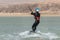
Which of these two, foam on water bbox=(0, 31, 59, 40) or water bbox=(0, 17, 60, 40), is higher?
foam on water bbox=(0, 31, 59, 40)

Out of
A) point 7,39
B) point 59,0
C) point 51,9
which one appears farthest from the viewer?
point 59,0

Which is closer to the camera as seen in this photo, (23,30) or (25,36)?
(25,36)

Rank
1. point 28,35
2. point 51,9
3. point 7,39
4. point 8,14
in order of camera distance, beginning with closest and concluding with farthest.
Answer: point 7,39
point 28,35
point 8,14
point 51,9

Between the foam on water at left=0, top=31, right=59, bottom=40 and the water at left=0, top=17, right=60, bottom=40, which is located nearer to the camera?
the foam on water at left=0, top=31, right=59, bottom=40

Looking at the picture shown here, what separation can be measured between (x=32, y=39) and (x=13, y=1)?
224 ft

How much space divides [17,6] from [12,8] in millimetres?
2773

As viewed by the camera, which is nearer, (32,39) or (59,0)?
(32,39)

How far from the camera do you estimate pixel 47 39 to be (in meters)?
20.4

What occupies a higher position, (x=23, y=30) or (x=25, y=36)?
(x=25, y=36)

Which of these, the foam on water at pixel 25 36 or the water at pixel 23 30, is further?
the water at pixel 23 30

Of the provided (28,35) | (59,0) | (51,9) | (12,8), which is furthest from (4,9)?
(28,35)

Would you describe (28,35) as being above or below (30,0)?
above

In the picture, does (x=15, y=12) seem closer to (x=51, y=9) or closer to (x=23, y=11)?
(x=23, y=11)

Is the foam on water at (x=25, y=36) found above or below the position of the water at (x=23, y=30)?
above
